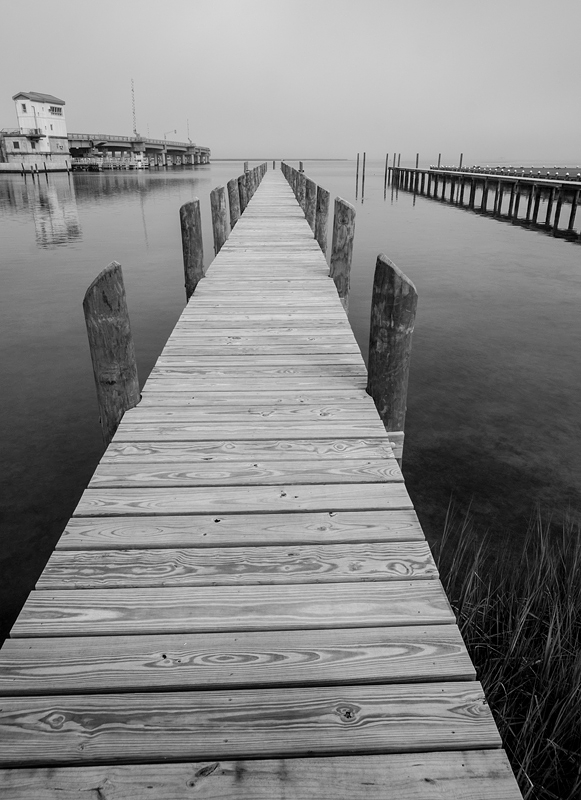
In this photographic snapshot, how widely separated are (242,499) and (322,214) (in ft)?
27.1

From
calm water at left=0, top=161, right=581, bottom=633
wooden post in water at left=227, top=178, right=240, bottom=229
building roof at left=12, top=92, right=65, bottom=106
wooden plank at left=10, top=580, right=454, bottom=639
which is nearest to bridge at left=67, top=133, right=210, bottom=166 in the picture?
building roof at left=12, top=92, right=65, bottom=106

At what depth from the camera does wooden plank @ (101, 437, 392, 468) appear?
10.3 feet

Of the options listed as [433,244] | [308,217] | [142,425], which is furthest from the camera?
[433,244]

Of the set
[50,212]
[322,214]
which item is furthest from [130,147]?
[322,214]

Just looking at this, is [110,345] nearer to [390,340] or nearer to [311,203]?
[390,340]

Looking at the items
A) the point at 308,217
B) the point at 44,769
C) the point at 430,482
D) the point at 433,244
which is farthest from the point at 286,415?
the point at 433,244

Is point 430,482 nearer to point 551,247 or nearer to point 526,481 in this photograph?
point 526,481

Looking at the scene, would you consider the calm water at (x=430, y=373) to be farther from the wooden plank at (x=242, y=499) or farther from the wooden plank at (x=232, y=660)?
the wooden plank at (x=232, y=660)

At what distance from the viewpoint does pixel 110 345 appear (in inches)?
141

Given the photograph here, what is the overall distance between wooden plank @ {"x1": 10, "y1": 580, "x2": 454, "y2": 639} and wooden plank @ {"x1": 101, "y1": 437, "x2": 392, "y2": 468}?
3.35 feet

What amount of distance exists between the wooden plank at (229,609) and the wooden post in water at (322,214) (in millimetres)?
8432

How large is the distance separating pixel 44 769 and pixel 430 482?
4985mm

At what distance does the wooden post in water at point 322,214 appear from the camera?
9664 mm

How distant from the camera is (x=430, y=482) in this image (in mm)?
5977
